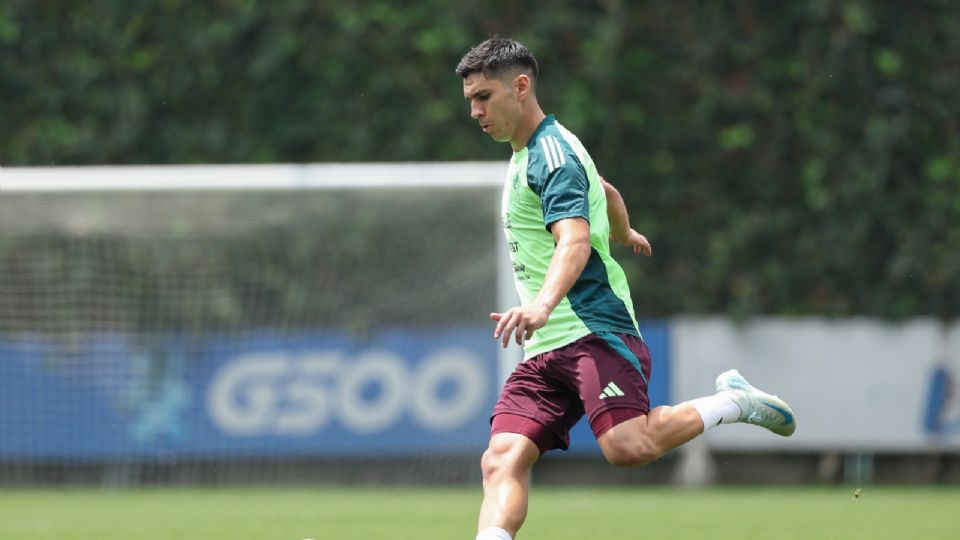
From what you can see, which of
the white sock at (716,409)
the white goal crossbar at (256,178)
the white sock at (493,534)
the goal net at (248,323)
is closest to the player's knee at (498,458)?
the white sock at (493,534)

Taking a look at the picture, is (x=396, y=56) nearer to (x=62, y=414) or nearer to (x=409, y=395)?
(x=409, y=395)

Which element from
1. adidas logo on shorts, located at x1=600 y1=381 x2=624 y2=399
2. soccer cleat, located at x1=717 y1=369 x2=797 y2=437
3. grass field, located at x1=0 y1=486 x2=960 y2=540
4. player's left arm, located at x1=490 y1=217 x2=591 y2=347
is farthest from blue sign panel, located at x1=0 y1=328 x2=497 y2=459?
player's left arm, located at x1=490 y1=217 x2=591 y2=347

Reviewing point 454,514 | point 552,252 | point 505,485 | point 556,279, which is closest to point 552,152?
point 552,252

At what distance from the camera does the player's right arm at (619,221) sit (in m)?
6.07

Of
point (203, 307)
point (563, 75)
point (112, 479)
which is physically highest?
point (563, 75)

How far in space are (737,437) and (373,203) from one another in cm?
345

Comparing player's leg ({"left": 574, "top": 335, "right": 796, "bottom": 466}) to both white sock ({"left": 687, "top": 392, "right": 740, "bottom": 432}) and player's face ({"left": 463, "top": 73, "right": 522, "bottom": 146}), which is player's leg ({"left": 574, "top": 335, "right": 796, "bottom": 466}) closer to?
white sock ({"left": 687, "top": 392, "right": 740, "bottom": 432})

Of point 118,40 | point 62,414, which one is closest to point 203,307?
point 62,414

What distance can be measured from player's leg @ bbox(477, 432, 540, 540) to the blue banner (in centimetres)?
665

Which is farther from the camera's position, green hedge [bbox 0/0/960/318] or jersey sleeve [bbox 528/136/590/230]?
green hedge [bbox 0/0/960/318]

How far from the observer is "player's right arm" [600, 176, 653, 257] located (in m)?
6.07

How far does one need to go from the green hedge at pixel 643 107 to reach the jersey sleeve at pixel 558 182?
7827 mm

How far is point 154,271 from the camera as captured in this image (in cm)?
1194

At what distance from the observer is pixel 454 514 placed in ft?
31.9
